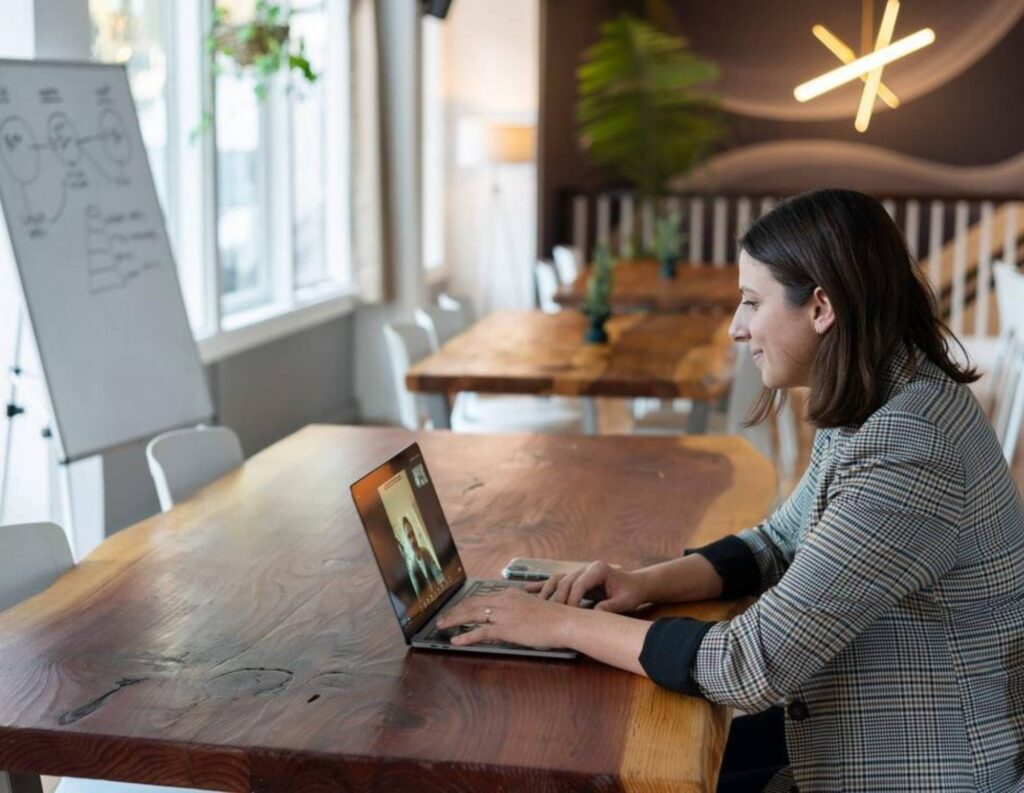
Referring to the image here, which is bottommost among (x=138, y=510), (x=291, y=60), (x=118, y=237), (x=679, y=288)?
(x=138, y=510)

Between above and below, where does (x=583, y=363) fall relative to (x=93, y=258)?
below

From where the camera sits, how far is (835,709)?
178 cm

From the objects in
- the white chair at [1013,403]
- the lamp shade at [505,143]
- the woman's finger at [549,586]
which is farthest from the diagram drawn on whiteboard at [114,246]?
the lamp shade at [505,143]

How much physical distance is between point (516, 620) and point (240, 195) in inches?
189

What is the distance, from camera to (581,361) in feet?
14.6

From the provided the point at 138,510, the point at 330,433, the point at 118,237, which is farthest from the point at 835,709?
the point at 138,510

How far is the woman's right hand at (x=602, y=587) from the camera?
2.02 m

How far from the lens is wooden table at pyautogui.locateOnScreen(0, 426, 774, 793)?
1.57 metres

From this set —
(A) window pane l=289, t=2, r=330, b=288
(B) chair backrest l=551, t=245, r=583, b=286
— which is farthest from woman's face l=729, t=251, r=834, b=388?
(B) chair backrest l=551, t=245, r=583, b=286

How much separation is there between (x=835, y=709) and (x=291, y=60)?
474 cm

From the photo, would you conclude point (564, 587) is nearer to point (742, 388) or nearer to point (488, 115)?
point (742, 388)

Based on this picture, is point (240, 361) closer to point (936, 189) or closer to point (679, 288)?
point (679, 288)

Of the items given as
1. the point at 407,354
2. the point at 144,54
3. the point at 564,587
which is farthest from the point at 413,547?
the point at 144,54

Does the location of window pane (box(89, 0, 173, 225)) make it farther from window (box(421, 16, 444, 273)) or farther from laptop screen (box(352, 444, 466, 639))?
window (box(421, 16, 444, 273))
